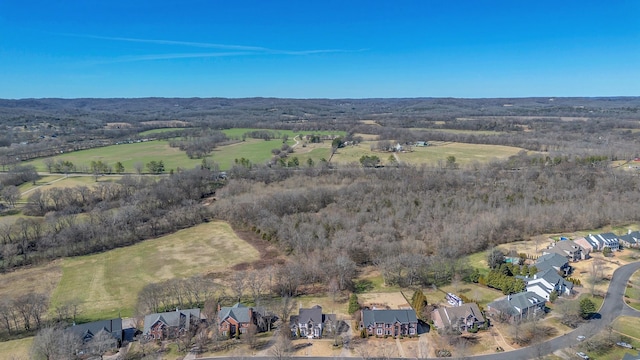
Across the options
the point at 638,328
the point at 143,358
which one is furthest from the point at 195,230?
the point at 638,328

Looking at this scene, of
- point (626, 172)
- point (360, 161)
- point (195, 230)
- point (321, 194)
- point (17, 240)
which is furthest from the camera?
point (360, 161)

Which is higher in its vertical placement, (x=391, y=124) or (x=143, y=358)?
(x=391, y=124)

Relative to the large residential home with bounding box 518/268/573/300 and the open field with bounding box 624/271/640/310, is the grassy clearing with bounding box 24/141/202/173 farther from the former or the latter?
the open field with bounding box 624/271/640/310

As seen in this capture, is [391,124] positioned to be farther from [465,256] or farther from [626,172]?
[465,256]

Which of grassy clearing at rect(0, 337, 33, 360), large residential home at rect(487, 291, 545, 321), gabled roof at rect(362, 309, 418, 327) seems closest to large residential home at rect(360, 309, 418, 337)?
gabled roof at rect(362, 309, 418, 327)

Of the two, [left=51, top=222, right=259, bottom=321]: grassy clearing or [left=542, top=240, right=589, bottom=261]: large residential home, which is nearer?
[left=51, top=222, right=259, bottom=321]: grassy clearing

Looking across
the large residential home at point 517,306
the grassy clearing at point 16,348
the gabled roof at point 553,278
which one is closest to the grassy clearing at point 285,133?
the gabled roof at point 553,278

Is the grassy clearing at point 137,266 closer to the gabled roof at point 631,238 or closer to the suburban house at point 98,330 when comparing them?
the suburban house at point 98,330
